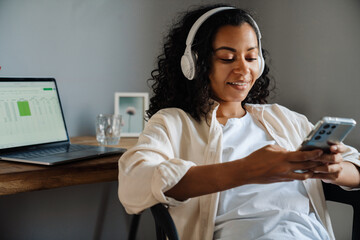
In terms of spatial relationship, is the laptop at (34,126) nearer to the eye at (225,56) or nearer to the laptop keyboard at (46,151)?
the laptop keyboard at (46,151)

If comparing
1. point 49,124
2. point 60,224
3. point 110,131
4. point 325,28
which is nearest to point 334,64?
point 325,28

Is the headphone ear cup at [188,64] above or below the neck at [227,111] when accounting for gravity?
above

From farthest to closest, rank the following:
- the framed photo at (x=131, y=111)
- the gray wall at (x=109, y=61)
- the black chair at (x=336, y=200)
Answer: the framed photo at (x=131, y=111) → the gray wall at (x=109, y=61) → the black chair at (x=336, y=200)

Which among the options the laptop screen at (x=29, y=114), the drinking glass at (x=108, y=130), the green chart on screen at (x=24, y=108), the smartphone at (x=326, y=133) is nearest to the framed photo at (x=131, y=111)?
the drinking glass at (x=108, y=130)

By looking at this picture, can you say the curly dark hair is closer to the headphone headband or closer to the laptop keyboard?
the headphone headband

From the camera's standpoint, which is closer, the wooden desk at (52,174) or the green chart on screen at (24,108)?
the wooden desk at (52,174)

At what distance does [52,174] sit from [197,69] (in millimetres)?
529

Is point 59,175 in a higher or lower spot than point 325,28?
lower

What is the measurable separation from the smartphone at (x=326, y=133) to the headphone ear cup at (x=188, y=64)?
45 cm

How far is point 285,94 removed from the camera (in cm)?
213

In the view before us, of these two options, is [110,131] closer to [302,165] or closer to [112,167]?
[112,167]

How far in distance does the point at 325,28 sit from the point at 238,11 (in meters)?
0.77

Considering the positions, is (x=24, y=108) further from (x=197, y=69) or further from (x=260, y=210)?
(x=260, y=210)

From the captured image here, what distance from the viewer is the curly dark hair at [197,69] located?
125cm
